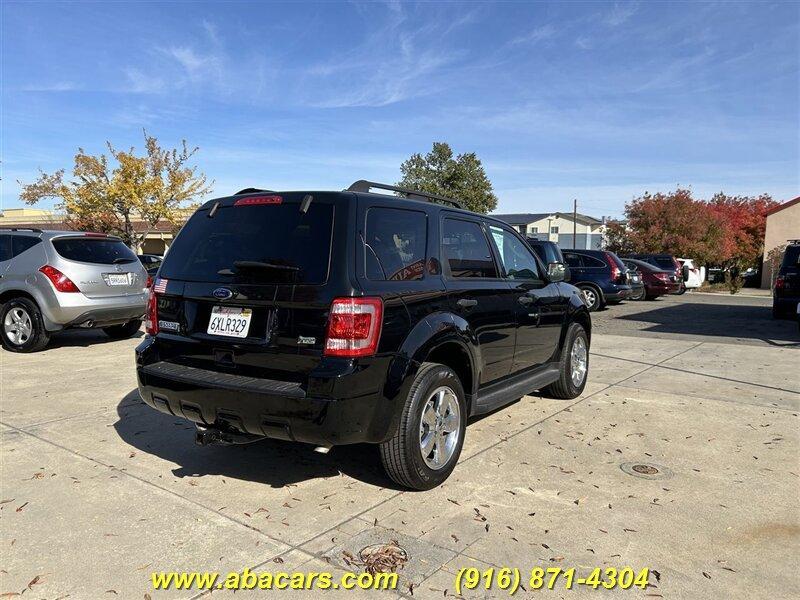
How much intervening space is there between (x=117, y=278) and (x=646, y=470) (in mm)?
7399

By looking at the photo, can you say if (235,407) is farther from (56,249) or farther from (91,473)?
(56,249)

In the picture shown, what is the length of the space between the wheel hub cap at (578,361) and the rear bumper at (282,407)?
331 cm

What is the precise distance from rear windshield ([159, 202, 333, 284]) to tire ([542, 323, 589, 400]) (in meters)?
3.35

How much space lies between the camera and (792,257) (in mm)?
12664

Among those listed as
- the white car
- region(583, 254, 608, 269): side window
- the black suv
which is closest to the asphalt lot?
the black suv

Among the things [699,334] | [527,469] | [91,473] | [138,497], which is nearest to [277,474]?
[138,497]

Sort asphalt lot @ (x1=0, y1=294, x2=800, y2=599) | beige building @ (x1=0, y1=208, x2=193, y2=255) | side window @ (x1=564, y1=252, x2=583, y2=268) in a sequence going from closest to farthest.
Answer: asphalt lot @ (x1=0, y1=294, x2=800, y2=599)
side window @ (x1=564, y1=252, x2=583, y2=268)
beige building @ (x1=0, y1=208, x2=193, y2=255)

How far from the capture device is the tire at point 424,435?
355 cm

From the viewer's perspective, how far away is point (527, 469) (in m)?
4.19

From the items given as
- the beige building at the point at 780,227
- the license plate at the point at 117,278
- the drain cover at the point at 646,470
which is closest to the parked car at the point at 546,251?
the license plate at the point at 117,278

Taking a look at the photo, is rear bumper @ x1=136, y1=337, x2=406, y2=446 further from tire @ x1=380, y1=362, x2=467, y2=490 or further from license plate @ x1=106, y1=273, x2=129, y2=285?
license plate @ x1=106, y1=273, x2=129, y2=285

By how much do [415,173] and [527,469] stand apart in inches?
2516

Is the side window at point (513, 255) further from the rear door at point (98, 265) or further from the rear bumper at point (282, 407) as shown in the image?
the rear door at point (98, 265)

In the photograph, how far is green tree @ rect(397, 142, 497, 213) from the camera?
6384 cm
